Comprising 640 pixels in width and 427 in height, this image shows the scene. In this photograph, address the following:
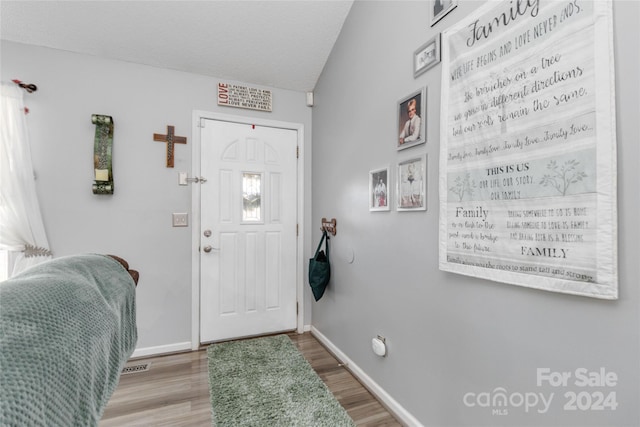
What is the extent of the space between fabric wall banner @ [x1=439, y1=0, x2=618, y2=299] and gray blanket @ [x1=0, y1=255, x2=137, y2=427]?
1.32 meters

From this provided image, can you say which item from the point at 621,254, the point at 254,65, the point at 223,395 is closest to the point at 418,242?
the point at 621,254

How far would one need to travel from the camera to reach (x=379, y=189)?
72.7 inches

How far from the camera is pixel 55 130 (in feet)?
6.91

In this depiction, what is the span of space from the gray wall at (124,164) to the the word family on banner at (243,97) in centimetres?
6

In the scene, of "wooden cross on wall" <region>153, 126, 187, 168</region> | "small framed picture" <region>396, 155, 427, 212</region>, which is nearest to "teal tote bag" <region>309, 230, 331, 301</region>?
"small framed picture" <region>396, 155, 427, 212</region>

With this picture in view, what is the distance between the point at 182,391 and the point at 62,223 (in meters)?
1.51

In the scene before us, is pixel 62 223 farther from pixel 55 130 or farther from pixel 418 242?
pixel 418 242

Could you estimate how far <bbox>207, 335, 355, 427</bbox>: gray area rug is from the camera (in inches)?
63.8

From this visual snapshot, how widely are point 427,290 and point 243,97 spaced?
2.23 meters

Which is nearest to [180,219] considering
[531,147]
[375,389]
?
[375,389]

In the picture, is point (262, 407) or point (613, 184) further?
point (262, 407)

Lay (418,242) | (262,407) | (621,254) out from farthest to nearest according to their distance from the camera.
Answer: (262,407) < (418,242) < (621,254)

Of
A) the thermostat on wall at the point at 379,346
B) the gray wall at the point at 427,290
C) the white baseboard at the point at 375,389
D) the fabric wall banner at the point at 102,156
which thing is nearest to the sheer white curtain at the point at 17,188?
the fabric wall banner at the point at 102,156

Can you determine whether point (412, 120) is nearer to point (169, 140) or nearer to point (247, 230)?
point (247, 230)
